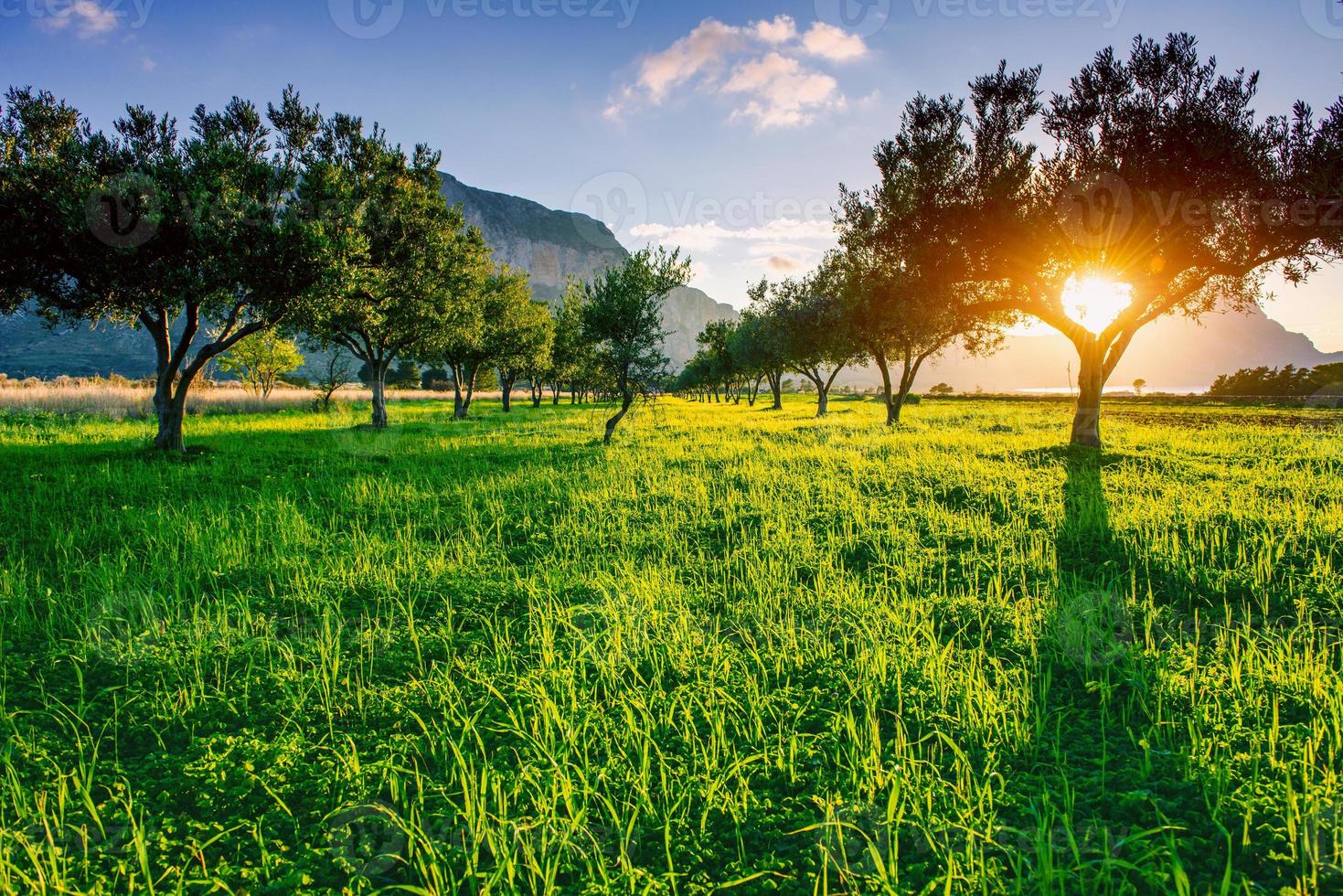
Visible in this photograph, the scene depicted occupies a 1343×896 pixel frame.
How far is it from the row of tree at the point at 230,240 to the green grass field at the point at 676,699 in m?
8.59

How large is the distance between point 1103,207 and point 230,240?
24713 millimetres

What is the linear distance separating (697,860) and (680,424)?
28.5m

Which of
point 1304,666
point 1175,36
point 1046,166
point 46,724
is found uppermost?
point 1175,36

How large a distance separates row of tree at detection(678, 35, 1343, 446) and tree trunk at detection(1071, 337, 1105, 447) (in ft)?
0.18

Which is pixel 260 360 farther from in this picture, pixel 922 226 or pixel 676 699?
pixel 676 699

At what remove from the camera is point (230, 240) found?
14.5m

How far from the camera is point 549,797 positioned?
314 cm

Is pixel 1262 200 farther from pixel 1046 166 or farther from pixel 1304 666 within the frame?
pixel 1304 666

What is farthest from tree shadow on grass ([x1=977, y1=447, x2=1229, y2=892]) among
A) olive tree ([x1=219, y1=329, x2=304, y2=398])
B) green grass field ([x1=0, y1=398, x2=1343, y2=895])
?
olive tree ([x1=219, y1=329, x2=304, y2=398])

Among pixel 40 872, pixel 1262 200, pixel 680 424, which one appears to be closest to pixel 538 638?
pixel 40 872

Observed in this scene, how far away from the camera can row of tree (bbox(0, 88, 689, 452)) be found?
45.1ft

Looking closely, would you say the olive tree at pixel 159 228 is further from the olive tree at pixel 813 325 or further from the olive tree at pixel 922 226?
the olive tree at pixel 813 325

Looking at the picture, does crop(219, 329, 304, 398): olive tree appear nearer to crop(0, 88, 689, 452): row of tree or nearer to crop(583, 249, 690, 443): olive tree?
crop(0, 88, 689, 452): row of tree

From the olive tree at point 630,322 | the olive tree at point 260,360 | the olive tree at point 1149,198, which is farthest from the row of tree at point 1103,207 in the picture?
the olive tree at point 260,360
